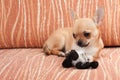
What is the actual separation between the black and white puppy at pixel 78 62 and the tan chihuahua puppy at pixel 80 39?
45 mm

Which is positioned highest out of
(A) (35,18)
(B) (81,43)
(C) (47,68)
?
(A) (35,18)

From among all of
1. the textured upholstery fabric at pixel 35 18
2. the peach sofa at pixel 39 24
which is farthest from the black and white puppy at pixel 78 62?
the textured upholstery fabric at pixel 35 18

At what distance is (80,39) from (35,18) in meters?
0.54

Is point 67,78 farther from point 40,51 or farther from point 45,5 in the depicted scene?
point 45,5

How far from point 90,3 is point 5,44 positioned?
2.27 ft

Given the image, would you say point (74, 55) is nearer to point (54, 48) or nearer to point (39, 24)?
point (54, 48)

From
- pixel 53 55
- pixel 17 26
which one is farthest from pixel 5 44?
pixel 53 55

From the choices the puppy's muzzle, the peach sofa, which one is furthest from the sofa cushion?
the puppy's muzzle

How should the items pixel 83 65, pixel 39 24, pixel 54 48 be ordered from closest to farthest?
pixel 83 65
pixel 54 48
pixel 39 24

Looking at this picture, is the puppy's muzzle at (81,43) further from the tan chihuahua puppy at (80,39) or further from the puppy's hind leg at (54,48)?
the puppy's hind leg at (54,48)

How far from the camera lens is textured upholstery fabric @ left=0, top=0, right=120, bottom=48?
1.99m

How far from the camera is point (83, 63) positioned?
1592mm

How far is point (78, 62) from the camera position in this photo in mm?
1591

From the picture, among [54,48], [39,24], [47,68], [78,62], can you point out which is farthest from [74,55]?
[39,24]
